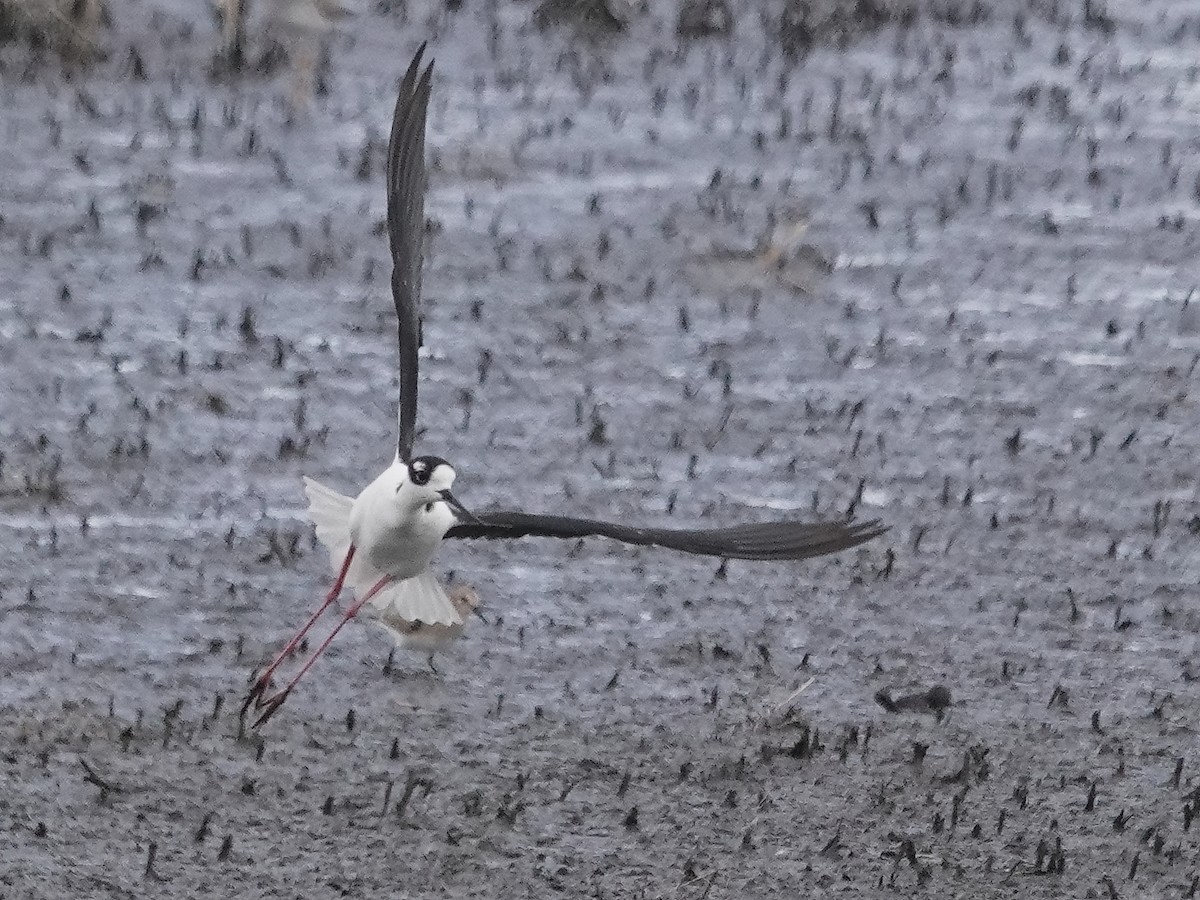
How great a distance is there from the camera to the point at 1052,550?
682 centimetres

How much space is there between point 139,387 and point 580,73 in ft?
10.3

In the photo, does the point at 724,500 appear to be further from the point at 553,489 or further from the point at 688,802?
the point at 688,802

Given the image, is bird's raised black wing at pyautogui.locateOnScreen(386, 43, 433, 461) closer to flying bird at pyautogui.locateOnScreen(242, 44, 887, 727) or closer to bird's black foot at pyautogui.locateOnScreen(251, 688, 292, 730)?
flying bird at pyautogui.locateOnScreen(242, 44, 887, 727)

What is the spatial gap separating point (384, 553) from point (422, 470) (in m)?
0.36

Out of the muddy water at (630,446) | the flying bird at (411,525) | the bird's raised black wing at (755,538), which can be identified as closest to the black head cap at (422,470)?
the flying bird at (411,525)

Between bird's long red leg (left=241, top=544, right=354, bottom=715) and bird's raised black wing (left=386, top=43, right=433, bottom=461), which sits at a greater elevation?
bird's raised black wing (left=386, top=43, right=433, bottom=461)

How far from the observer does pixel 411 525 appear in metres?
5.15

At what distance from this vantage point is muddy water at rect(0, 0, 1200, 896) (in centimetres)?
545

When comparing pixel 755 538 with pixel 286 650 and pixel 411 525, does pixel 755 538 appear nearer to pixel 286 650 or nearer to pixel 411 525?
pixel 411 525

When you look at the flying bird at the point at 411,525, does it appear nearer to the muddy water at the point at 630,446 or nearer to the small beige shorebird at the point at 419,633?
the small beige shorebird at the point at 419,633

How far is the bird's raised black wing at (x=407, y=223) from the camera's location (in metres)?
5.24

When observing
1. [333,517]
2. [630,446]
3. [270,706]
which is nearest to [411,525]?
[333,517]

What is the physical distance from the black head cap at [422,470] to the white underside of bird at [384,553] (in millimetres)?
132

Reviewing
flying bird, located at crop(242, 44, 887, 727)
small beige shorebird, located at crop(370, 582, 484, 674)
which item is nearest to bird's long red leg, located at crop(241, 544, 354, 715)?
flying bird, located at crop(242, 44, 887, 727)
